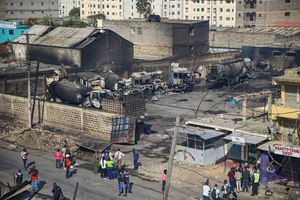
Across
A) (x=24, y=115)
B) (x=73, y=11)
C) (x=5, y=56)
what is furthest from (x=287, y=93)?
(x=73, y=11)

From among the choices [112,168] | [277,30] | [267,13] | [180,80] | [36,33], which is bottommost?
[112,168]

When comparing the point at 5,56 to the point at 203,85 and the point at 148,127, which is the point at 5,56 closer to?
the point at 203,85

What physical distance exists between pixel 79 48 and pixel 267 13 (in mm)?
48473

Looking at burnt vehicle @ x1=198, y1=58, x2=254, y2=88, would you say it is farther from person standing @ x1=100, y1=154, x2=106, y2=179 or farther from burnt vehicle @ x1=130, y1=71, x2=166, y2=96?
person standing @ x1=100, y1=154, x2=106, y2=179

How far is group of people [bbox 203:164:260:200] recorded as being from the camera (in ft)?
77.4

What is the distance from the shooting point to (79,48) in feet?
177

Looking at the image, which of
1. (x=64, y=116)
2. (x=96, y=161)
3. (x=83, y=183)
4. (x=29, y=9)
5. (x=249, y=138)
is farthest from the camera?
(x=29, y=9)

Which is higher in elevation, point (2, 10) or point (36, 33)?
point (2, 10)

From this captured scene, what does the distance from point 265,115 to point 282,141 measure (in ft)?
17.2

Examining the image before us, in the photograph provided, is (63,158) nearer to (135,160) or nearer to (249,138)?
(135,160)

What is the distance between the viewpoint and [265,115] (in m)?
32.6

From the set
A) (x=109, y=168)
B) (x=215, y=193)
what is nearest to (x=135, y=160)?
(x=109, y=168)

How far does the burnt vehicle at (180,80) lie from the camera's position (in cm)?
5206

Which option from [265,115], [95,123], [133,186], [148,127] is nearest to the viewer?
[133,186]
